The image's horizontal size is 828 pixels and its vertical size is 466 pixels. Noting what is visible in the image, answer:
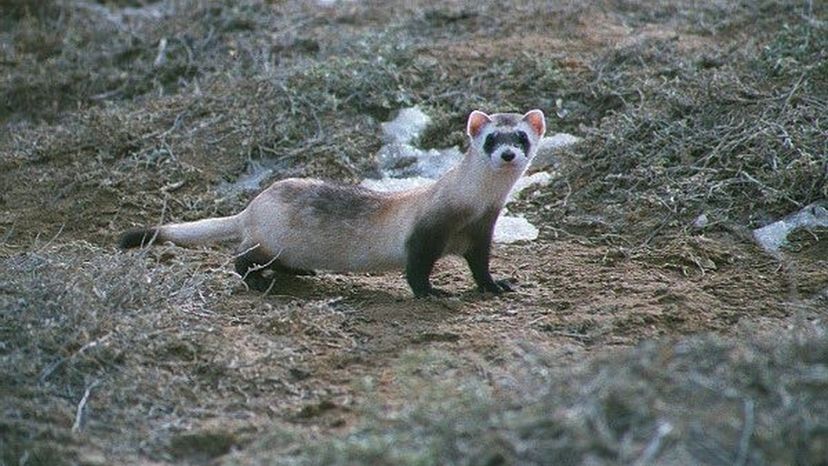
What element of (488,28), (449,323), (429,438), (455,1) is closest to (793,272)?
(449,323)

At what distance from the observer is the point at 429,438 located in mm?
4016

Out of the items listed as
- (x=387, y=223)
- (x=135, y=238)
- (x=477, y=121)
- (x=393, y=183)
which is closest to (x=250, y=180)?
(x=393, y=183)

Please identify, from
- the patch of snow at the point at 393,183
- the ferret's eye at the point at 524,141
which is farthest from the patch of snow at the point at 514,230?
the ferret's eye at the point at 524,141

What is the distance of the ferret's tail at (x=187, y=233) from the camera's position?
663cm

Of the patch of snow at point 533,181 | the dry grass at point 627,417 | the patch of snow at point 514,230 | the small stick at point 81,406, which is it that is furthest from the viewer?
the patch of snow at point 533,181

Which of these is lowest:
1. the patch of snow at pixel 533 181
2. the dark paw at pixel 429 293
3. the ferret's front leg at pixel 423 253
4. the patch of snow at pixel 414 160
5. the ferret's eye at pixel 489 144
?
the patch of snow at pixel 414 160

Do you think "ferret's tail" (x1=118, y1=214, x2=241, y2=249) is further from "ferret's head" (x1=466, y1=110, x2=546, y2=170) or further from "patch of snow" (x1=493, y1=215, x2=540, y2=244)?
"patch of snow" (x1=493, y1=215, x2=540, y2=244)

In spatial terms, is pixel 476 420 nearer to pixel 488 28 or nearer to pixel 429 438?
pixel 429 438

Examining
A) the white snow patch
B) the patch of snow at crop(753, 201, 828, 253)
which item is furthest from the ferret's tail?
the patch of snow at crop(753, 201, 828, 253)

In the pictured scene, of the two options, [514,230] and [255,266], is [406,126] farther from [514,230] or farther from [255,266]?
[255,266]

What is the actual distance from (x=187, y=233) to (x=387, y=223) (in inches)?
43.6

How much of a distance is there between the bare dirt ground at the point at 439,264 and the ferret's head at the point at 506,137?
2.26 ft

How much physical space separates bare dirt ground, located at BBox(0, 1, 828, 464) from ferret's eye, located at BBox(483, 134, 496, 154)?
29.1 inches

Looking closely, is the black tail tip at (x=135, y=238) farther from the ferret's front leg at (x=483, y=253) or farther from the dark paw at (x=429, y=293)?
the ferret's front leg at (x=483, y=253)
